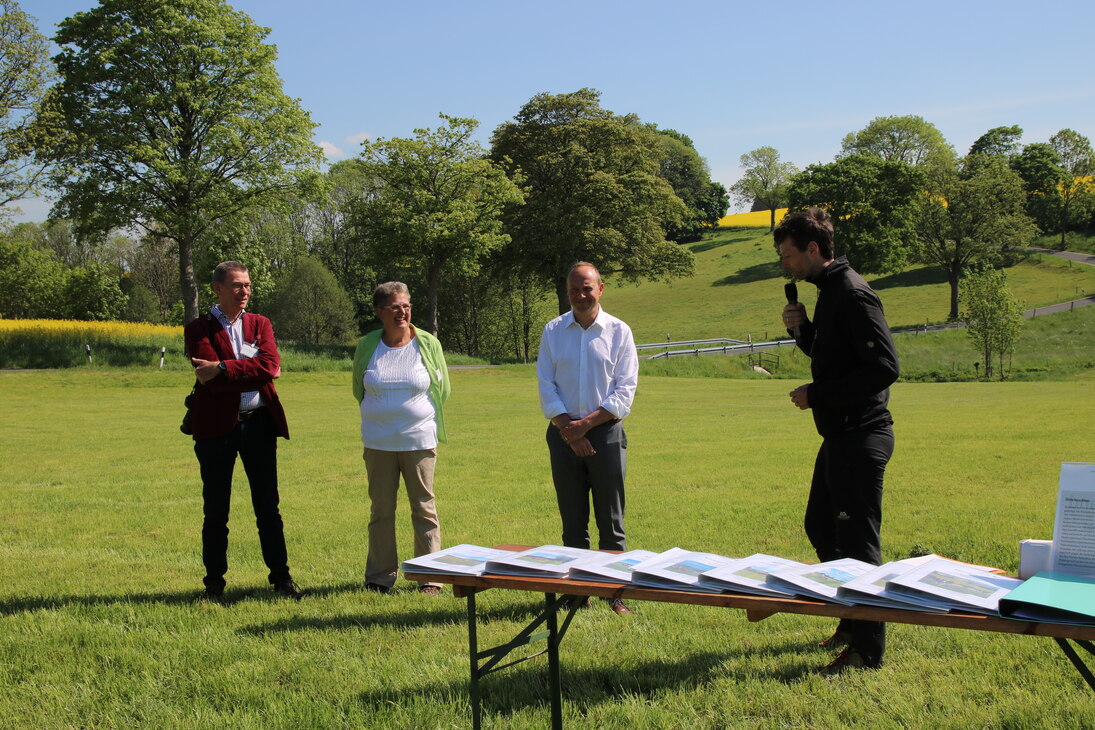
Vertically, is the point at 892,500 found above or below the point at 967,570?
below

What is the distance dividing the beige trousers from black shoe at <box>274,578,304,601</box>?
1.78 ft

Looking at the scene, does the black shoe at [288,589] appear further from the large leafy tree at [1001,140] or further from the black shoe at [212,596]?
the large leafy tree at [1001,140]

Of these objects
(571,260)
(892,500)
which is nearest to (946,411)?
(892,500)

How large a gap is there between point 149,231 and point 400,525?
113 ft

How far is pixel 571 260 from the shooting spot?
2021 inches

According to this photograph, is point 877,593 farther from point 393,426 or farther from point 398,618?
point 393,426

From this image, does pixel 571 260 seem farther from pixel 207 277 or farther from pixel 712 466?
pixel 712 466

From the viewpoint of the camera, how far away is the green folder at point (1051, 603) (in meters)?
2.96

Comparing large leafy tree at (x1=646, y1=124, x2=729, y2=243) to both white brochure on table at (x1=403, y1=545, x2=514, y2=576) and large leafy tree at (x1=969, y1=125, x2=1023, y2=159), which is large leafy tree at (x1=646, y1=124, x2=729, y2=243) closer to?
large leafy tree at (x1=969, y1=125, x2=1023, y2=159)

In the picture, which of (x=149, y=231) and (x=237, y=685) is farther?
(x=149, y=231)

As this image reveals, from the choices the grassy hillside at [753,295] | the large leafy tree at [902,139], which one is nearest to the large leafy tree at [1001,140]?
the large leafy tree at [902,139]

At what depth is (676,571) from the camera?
12.5 ft

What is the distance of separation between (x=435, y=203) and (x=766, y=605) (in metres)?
46.5

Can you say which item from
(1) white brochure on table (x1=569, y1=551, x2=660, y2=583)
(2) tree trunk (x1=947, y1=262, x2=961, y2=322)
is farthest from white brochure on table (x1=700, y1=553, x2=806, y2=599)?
(2) tree trunk (x1=947, y1=262, x2=961, y2=322)
